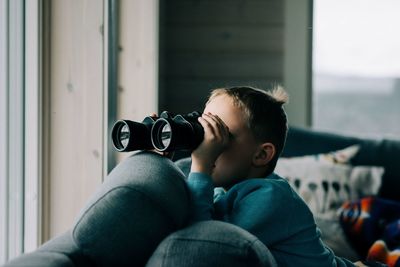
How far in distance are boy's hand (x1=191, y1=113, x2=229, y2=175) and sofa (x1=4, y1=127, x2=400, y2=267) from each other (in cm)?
9

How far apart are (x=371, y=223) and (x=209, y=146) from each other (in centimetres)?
144

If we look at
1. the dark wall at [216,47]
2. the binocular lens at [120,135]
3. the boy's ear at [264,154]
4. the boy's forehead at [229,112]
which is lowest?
the boy's ear at [264,154]

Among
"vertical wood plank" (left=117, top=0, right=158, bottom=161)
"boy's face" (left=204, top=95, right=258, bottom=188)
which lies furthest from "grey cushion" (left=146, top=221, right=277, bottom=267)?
"vertical wood plank" (left=117, top=0, right=158, bottom=161)

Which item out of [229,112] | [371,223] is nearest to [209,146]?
[229,112]

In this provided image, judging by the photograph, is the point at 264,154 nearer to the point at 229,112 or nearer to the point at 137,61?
the point at 229,112

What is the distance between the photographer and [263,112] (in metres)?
1.53

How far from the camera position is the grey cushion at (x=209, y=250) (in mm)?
1054

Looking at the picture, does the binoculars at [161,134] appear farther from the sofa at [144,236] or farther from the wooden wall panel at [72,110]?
the wooden wall panel at [72,110]

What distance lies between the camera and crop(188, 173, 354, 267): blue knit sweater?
4.40 feet

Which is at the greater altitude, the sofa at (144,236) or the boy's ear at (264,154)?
the boy's ear at (264,154)

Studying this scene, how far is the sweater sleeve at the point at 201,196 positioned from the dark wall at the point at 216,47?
2.37 metres

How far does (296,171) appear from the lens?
283 cm

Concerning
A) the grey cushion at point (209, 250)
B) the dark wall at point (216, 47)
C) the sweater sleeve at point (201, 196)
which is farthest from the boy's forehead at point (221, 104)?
the dark wall at point (216, 47)
